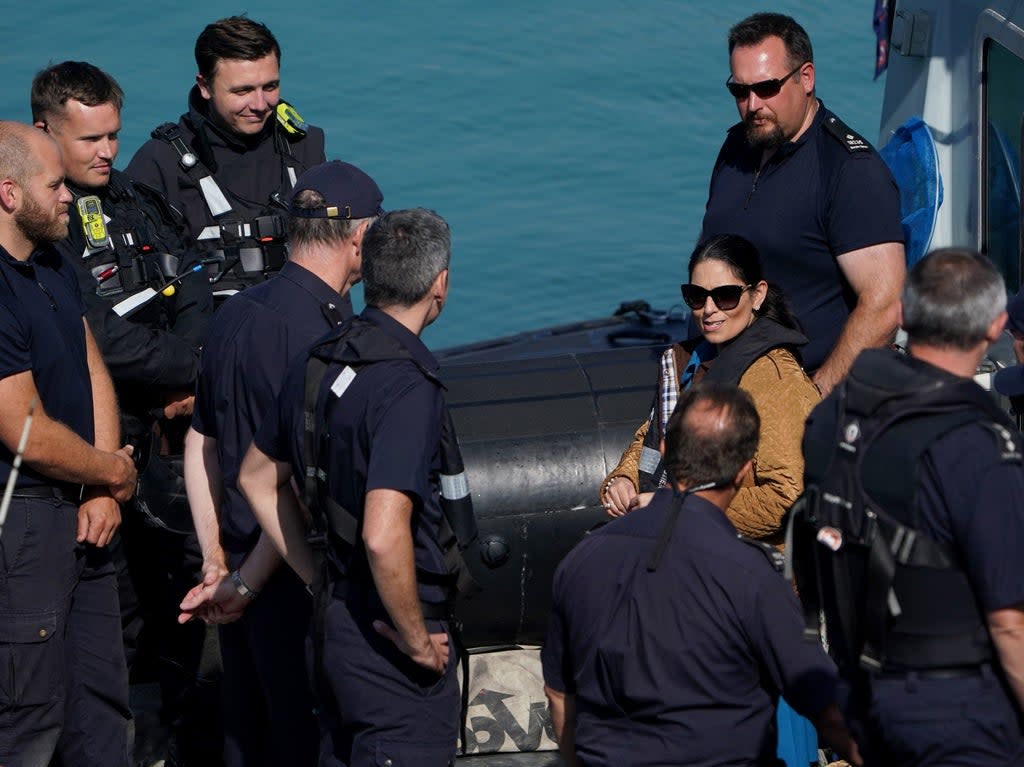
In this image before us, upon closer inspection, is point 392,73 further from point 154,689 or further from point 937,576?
point 937,576

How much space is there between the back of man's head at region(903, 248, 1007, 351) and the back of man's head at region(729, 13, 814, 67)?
1.57m

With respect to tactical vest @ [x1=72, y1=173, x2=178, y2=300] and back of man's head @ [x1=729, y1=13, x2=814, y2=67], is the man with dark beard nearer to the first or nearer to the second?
back of man's head @ [x1=729, y1=13, x2=814, y2=67]

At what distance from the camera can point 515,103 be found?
12297 mm

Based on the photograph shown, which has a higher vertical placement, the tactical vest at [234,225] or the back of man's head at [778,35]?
the back of man's head at [778,35]

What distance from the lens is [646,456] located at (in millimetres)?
3816

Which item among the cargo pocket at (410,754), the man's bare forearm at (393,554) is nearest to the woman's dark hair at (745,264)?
the man's bare forearm at (393,554)

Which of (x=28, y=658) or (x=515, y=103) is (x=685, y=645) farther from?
(x=515, y=103)

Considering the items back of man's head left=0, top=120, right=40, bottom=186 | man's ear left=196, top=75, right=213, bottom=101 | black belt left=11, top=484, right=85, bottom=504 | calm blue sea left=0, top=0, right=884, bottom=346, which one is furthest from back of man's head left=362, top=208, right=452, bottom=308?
calm blue sea left=0, top=0, right=884, bottom=346

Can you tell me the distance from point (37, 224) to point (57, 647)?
1.04 m

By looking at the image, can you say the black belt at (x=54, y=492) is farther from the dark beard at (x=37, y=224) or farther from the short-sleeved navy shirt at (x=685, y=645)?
the short-sleeved navy shirt at (x=685, y=645)

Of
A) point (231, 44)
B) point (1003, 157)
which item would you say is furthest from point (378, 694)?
point (1003, 157)

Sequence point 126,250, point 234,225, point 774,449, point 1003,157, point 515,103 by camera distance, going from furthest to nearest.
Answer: point 515,103 < point 234,225 < point 1003,157 < point 126,250 < point 774,449

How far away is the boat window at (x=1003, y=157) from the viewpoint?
15.0 feet

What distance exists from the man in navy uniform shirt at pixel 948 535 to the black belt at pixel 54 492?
2.03 m
